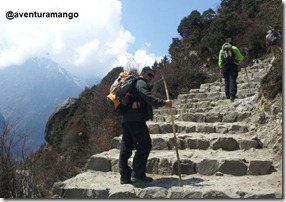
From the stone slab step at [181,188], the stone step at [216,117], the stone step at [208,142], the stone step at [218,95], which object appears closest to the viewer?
the stone slab step at [181,188]

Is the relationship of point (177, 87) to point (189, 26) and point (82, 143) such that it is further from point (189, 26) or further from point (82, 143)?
point (189, 26)

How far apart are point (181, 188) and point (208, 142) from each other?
2.08 meters

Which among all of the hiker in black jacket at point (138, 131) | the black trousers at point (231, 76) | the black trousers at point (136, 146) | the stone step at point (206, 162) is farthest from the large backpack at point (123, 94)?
the black trousers at point (231, 76)

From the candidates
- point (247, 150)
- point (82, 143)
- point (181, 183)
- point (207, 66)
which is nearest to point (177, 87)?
point (207, 66)

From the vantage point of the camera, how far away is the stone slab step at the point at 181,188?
5016 millimetres

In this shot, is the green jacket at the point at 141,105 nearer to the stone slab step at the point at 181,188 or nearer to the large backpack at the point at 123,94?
the large backpack at the point at 123,94

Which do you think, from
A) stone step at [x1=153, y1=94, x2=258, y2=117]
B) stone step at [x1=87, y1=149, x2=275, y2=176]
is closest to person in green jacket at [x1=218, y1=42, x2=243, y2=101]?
stone step at [x1=153, y1=94, x2=258, y2=117]

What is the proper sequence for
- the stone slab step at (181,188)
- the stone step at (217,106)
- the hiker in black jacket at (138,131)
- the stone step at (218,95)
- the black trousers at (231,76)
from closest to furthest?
1. the stone slab step at (181,188)
2. the hiker in black jacket at (138,131)
3. the stone step at (217,106)
4. the black trousers at (231,76)
5. the stone step at (218,95)

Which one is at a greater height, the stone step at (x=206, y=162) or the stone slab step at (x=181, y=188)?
the stone step at (x=206, y=162)

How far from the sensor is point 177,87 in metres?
21.3

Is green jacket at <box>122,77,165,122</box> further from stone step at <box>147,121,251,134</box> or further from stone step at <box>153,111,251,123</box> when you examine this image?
stone step at <box>153,111,251,123</box>

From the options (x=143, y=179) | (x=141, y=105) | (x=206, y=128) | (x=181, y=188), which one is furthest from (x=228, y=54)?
(x=181, y=188)

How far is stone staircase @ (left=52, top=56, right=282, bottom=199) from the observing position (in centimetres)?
532

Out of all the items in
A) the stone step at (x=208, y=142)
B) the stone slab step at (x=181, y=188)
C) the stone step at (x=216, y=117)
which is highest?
the stone step at (x=216, y=117)
